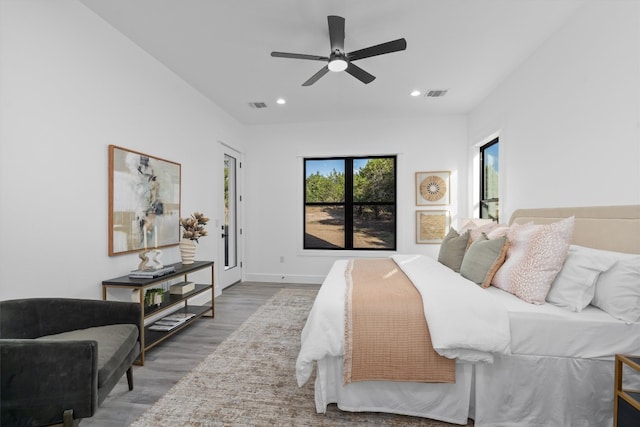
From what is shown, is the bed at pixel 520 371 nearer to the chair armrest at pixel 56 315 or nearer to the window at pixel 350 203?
the chair armrest at pixel 56 315

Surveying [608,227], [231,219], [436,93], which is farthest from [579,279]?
[231,219]

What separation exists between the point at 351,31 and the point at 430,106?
2.29 m

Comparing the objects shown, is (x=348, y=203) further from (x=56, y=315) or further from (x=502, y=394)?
(x=56, y=315)

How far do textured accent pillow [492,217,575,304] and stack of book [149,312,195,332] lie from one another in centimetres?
289

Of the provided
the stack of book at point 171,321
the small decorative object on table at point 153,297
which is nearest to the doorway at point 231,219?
the stack of book at point 171,321

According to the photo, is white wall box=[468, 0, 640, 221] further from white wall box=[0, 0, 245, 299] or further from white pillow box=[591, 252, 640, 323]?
white wall box=[0, 0, 245, 299]

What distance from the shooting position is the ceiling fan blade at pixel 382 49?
224 cm

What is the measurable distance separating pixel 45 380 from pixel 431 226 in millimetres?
4707

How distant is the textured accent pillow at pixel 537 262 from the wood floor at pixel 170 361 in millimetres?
2518

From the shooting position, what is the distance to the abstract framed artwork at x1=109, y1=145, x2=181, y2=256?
2.48 m

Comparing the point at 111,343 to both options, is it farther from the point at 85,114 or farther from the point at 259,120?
the point at 259,120

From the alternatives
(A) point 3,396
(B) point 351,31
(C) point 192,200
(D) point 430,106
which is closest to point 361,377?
(A) point 3,396

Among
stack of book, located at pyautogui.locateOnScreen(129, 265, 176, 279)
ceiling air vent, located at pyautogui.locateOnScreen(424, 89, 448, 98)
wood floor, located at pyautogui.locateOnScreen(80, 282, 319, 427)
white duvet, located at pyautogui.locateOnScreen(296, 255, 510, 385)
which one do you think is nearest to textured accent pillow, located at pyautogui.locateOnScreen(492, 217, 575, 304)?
white duvet, located at pyautogui.locateOnScreen(296, 255, 510, 385)

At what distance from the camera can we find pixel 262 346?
264 cm
